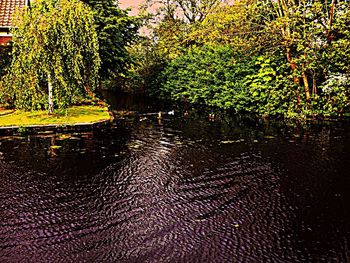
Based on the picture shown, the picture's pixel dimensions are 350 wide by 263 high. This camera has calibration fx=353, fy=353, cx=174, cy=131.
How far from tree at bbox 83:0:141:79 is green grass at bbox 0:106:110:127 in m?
7.07

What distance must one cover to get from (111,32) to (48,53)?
11049 mm

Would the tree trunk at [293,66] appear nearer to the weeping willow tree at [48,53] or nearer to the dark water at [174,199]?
the dark water at [174,199]

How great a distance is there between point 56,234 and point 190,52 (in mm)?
24457

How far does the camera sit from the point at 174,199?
7.84m

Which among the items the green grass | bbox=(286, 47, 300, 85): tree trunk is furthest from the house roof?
bbox=(286, 47, 300, 85): tree trunk

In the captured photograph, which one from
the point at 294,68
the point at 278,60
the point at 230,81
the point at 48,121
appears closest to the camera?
the point at 48,121

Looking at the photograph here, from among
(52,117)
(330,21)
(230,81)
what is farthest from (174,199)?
(230,81)

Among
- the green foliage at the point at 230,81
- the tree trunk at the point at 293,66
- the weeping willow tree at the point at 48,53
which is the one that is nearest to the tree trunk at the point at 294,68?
the tree trunk at the point at 293,66

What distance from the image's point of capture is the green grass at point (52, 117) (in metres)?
16.3

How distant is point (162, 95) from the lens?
33.0 metres

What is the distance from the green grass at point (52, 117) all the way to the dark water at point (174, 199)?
262 centimetres

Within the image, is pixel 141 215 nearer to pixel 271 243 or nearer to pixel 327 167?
pixel 271 243

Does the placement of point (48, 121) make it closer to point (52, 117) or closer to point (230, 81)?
point (52, 117)

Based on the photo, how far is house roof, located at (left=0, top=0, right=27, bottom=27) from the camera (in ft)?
77.1
